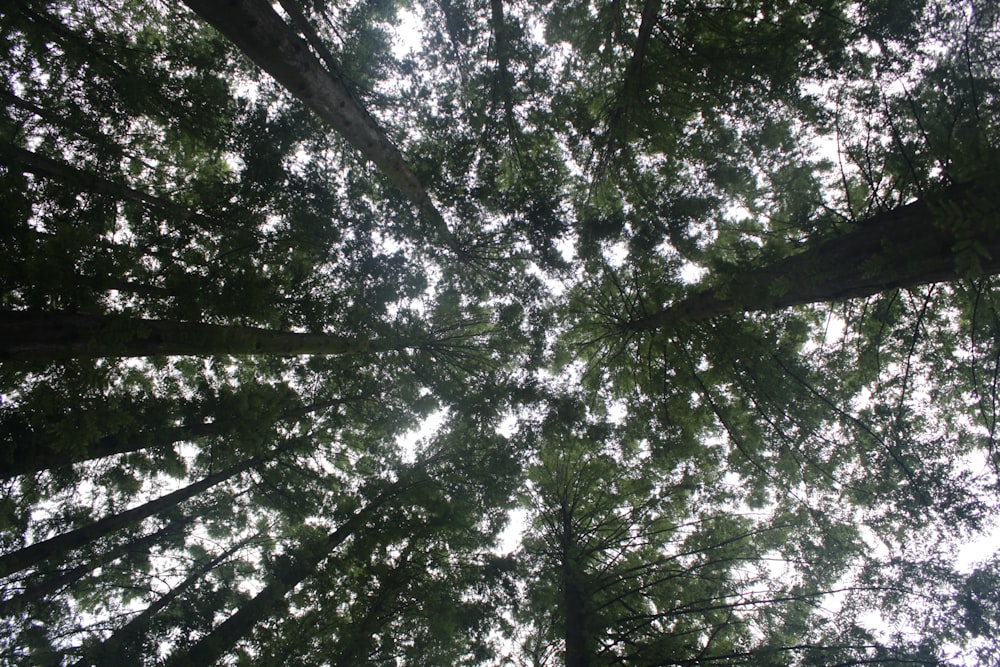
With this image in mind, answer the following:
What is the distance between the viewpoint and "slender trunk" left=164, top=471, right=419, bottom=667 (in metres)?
5.62

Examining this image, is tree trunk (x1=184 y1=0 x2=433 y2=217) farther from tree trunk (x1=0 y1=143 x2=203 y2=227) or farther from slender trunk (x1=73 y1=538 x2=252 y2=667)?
slender trunk (x1=73 y1=538 x2=252 y2=667)

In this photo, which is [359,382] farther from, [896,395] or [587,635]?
[896,395]

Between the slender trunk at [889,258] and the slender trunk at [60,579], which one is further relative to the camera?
the slender trunk at [60,579]

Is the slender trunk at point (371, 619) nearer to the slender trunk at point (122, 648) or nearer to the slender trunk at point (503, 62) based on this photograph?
the slender trunk at point (122, 648)

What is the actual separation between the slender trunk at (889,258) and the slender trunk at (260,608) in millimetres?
6862

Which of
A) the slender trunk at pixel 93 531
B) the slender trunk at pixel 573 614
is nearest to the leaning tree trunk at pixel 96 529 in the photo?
the slender trunk at pixel 93 531

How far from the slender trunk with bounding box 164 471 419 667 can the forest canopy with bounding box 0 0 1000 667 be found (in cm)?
7

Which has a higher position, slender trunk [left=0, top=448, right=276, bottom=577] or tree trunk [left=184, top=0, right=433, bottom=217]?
tree trunk [left=184, top=0, right=433, bottom=217]

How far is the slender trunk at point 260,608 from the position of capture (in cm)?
562

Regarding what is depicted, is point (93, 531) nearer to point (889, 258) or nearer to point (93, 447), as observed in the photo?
point (93, 447)

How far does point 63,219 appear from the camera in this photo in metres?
5.59

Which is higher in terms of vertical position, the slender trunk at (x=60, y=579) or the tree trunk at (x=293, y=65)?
the tree trunk at (x=293, y=65)

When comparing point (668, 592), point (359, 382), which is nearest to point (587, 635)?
point (668, 592)

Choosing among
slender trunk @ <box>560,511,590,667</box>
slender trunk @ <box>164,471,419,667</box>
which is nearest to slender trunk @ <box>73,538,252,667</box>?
slender trunk @ <box>164,471,419,667</box>
